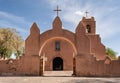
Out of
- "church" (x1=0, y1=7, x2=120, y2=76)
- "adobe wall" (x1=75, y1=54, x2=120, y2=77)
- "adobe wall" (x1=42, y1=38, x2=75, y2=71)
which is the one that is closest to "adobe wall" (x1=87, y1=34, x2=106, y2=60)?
"adobe wall" (x1=42, y1=38, x2=75, y2=71)

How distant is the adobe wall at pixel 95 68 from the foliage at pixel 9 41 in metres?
27.3

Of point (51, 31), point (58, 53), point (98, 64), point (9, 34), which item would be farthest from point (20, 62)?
point (9, 34)

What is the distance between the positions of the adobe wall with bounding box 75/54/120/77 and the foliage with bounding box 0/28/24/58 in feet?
89.6

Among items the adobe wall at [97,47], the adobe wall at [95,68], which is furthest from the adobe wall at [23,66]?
the adobe wall at [97,47]

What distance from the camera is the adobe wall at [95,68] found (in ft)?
88.7

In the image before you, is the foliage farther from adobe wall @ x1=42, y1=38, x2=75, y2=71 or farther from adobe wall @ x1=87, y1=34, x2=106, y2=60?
adobe wall @ x1=87, y1=34, x2=106, y2=60

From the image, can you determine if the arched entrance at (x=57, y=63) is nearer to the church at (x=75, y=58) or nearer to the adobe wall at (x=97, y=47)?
the adobe wall at (x=97, y=47)

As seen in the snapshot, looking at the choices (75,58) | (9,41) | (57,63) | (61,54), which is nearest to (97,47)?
(61,54)

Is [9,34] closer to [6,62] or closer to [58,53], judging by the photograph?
[58,53]

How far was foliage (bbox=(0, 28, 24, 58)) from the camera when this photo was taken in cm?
5066

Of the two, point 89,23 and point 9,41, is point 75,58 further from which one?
point 9,41

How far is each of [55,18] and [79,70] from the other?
7166 millimetres

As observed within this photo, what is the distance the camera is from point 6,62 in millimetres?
28250

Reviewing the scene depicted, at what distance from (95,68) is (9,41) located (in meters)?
28.7
